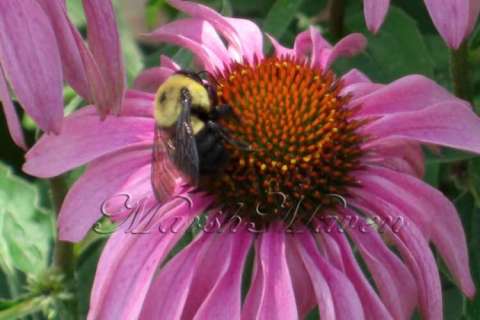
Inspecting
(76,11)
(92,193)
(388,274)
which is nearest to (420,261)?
(388,274)

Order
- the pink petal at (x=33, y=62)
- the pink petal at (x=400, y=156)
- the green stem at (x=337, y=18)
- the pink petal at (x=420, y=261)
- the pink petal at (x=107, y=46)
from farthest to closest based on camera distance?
the green stem at (x=337, y=18) → the pink petal at (x=400, y=156) → the pink petal at (x=420, y=261) → the pink petal at (x=107, y=46) → the pink petal at (x=33, y=62)

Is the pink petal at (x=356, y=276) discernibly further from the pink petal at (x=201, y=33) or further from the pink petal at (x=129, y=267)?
the pink petal at (x=201, y=33)

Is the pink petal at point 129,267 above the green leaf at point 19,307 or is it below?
above

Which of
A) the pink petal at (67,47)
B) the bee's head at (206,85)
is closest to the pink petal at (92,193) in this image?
the bee's head at (206,85)

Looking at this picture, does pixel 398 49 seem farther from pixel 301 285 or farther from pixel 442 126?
pixel 301 285

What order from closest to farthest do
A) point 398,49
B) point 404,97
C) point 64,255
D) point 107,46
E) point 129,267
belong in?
1. point 107,46
2. point 129,267
3. point 404,97
4. point 64,255
5. point 398,49

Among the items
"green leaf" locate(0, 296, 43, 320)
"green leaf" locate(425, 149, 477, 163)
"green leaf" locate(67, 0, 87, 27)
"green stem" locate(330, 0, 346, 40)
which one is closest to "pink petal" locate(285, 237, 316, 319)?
"green leaf" locate(425, 149, 477, 163)
